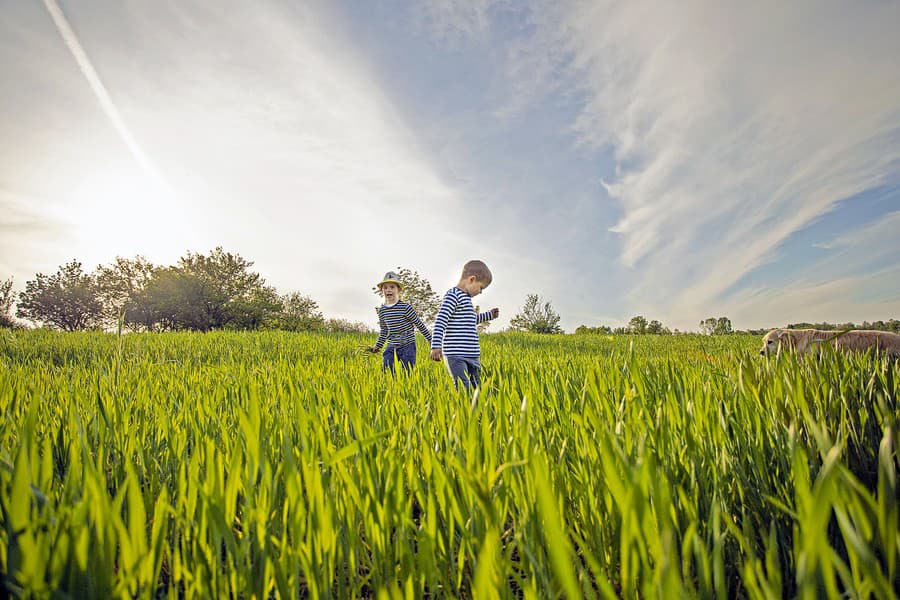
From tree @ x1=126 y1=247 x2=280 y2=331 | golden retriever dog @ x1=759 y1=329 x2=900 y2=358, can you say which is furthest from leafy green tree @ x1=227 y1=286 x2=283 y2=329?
golden retriever dog @ x1=759 y1=329 x2=900 y2=358

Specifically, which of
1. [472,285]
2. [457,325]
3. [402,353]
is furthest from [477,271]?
[402,353]

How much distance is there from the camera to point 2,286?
1182 inches

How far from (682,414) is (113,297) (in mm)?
56925

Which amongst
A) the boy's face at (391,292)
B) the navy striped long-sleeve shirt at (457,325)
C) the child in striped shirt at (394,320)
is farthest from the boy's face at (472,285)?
the boy's face at (391,292)

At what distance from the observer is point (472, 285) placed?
17.2ft

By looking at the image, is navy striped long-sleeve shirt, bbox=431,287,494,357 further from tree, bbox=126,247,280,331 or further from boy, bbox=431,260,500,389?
tree, bbox=126,247,280,331

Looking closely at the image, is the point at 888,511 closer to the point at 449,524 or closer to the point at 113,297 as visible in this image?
the point at 449,524

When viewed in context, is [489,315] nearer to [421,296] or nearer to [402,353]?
[402,353]

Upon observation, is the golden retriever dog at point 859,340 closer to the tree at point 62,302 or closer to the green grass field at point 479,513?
the green grass field at point 479,513

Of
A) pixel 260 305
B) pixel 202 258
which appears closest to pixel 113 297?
pixel 202 258

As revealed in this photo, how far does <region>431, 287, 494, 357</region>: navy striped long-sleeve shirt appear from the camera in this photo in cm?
495

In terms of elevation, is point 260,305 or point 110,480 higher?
point 260,305

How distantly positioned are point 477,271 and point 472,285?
195 mm

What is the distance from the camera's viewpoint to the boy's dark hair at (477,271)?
5289 mm
